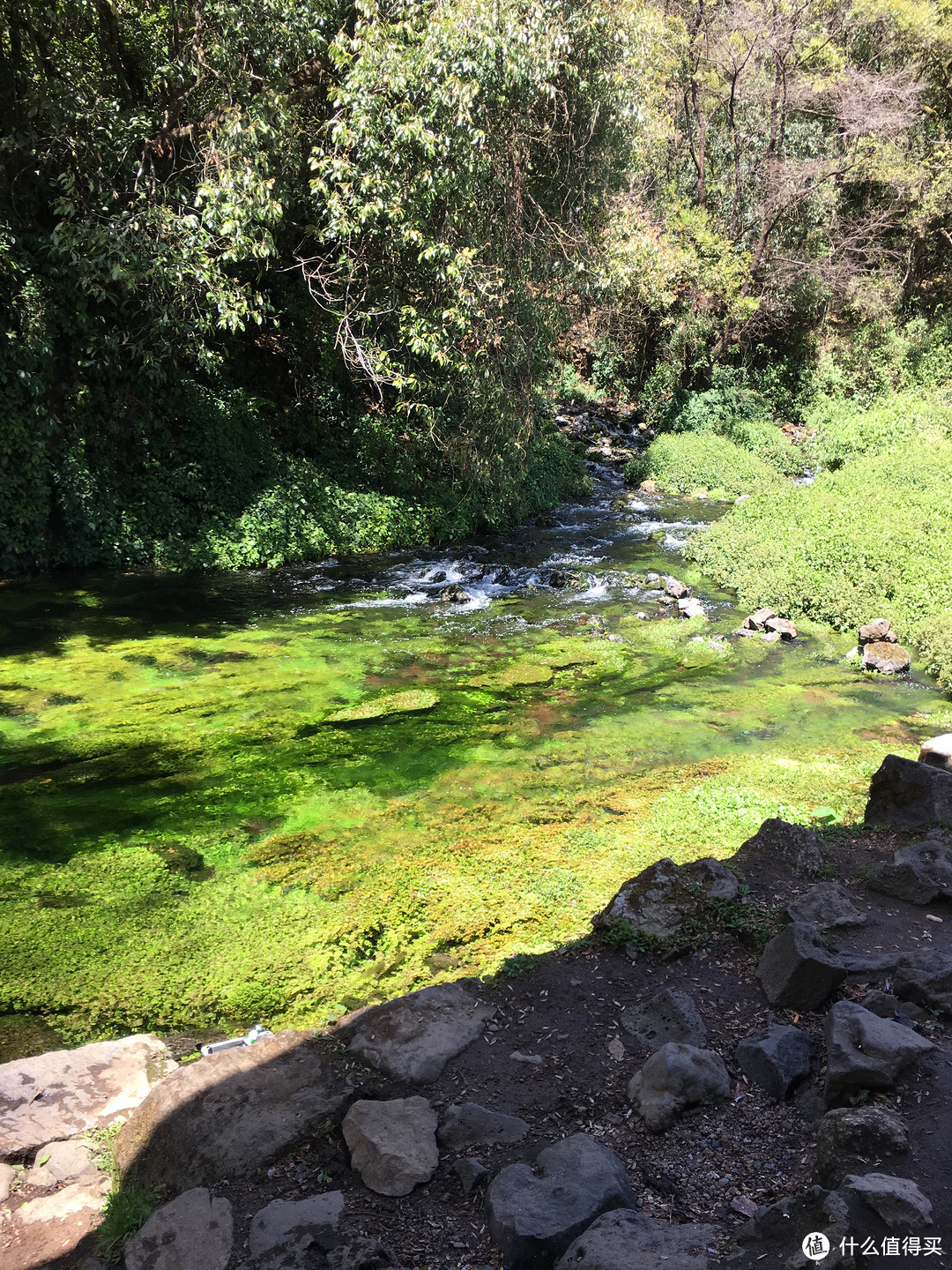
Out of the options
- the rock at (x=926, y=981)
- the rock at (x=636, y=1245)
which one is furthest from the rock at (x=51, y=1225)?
the rock at (x=926, y=981)

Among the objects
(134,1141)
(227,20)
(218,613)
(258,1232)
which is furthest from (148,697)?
(227,20)

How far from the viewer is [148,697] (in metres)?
8.52

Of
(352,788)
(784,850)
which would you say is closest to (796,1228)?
(784,850)

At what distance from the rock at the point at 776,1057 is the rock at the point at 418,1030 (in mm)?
1180

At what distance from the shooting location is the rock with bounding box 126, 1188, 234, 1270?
9.14 feet

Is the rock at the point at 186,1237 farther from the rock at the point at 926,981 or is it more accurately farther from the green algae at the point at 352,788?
the rock at the point at 926,981

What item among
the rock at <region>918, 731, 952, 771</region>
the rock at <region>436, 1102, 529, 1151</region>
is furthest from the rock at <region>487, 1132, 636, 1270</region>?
the rock at <region>918, 731, 952, 771</region>

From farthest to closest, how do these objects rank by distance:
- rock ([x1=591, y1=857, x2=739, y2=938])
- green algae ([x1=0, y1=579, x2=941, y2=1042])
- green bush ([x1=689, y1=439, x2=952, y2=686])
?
green bush ([x1=689, y1=439, x2=952, y2=686]) → green algae ([x1=0, y1=579, x2=941, y2=1042]) → rock ([x1=591, y1=857, x2=739, y2=938])

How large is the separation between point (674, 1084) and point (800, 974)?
34.9 inches

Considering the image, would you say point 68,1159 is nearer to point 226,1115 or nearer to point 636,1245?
point 226,1115

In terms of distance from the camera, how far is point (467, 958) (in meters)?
4.88

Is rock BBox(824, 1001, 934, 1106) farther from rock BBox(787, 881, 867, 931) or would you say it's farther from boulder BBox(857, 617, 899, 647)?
boulder BBox(857, 617, 899, 647)

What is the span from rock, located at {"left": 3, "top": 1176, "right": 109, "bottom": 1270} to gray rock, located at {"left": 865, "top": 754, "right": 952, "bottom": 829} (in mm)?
4992

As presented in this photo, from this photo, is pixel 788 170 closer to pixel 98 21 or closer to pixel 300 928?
pixel 98 21
